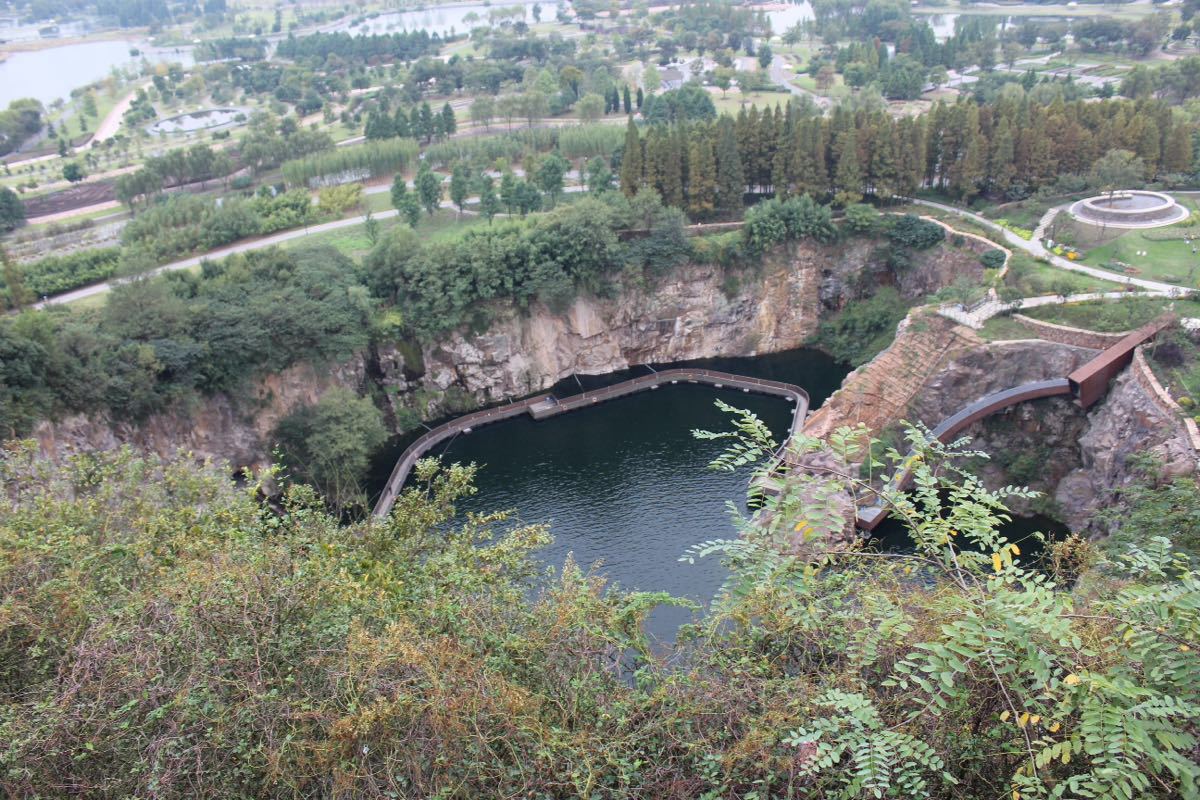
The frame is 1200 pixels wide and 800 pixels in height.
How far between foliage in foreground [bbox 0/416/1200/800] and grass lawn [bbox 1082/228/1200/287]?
Result: 41.0 metres

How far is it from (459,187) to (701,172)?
1839 centimetres

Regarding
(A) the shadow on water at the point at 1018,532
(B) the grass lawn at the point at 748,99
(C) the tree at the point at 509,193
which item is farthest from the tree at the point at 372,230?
(B) the grass lawn at the point at 748,99

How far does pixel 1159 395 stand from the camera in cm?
3747

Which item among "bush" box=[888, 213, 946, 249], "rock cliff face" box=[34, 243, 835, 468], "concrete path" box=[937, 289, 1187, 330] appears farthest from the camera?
"bush" box=[888, 213, 946, 249]

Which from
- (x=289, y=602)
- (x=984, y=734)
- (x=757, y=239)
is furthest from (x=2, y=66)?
(x=984, y=734)

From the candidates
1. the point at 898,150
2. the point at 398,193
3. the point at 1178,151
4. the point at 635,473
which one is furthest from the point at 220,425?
the point at 1178,151

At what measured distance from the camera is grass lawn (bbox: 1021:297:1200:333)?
42281mm

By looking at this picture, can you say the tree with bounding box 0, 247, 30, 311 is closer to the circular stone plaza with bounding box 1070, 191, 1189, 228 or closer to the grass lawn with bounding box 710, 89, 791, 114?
the circular stone plaza with bounding box 1070, 191, 1189, 228

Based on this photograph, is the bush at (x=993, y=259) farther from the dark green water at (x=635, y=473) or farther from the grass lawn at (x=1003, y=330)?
the dark green water at (x=635, y=473)

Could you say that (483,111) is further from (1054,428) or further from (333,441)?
(1054,428)

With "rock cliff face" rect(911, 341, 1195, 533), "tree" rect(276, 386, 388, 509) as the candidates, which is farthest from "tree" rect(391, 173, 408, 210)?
"rock cliff face" rect(911, 341, 1195, 533)

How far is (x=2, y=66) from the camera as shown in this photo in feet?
471

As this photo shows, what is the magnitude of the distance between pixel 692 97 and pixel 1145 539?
65889 mm

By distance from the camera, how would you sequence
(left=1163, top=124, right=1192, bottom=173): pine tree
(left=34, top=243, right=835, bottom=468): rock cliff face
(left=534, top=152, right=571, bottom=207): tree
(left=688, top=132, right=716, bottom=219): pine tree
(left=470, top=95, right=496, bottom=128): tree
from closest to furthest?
(left=34, top=243, right=835, bottom=468): rock cliff face → (left=1163, top=124, right=1192, bottom=173): pine tree → (left=688, top=132, right=716, bottom=219): pine tree → (left=534, top=152, right=571, bottom=207): tree → (left=470, top=95, right=496, bottom=128): tree
